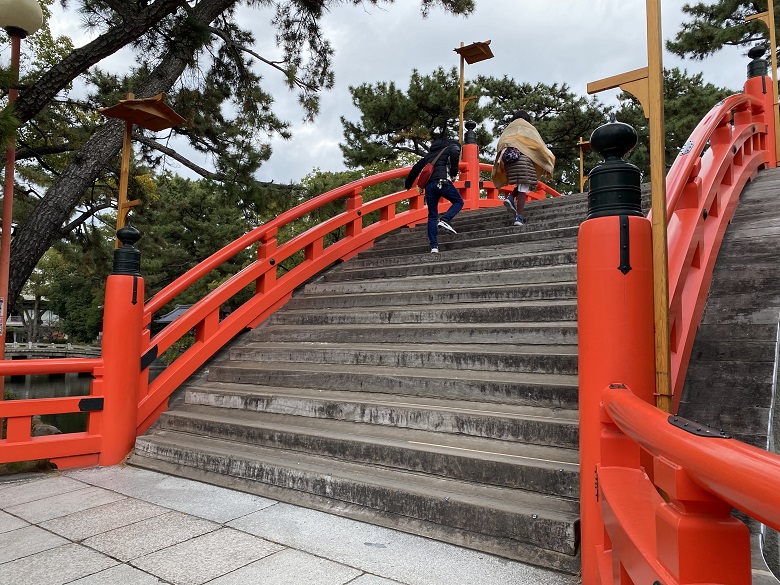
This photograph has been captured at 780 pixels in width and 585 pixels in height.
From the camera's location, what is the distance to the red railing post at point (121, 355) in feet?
13.9

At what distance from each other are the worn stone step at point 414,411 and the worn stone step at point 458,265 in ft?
7.14

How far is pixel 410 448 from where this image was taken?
3.11 metres

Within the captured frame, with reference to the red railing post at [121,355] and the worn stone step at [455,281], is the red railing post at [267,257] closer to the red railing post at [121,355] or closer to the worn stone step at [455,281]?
the worn stone step at [455,281]

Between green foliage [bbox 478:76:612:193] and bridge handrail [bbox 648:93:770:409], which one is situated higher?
green foliage [bbox 478:76:612:193]

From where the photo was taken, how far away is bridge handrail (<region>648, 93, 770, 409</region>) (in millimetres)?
2902

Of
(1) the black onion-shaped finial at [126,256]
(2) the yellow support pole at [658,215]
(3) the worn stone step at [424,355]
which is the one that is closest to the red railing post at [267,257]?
(3) the worn stone step at [424,355]

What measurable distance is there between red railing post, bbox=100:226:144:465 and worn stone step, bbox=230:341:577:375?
1142mm

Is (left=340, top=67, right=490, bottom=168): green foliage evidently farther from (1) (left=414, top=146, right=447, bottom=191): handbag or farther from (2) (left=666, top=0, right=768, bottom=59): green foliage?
(1) (left=414, top=146, right=447, bottom=191): handbag

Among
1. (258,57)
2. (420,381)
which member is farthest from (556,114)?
(420,381)

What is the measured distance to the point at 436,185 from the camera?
22.6 feet

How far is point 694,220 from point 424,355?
2043mm

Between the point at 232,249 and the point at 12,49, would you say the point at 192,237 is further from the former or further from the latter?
the point at 232,249

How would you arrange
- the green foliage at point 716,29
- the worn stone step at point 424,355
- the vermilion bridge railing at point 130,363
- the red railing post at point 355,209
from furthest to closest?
the green foliage at point 716,29 < the red railing post at point 355,209 < the vermilion bridge railing at point 130,363 < the worn stone step at point 424,355

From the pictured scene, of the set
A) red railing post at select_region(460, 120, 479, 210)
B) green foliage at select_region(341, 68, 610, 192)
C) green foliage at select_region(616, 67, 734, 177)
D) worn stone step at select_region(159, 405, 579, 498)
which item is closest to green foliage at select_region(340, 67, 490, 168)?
green foliage at select_region(341, 68, 610, 192)
